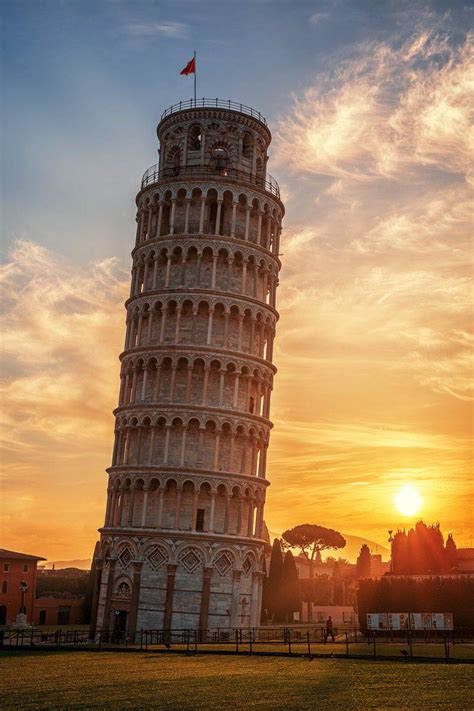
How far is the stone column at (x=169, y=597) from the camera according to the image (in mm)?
50594

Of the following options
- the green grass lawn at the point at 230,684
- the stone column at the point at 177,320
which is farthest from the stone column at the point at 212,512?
the green grass lawn at the point at 230,684

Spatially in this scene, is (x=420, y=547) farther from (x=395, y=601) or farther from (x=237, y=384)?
(x=237, y=384)

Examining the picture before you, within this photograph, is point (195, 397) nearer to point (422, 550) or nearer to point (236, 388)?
point (236, 388)

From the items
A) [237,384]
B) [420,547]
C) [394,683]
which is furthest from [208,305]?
[420,547]

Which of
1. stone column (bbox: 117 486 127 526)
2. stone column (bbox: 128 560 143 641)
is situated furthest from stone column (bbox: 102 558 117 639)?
stone column (bbox: 117 486 127 526)

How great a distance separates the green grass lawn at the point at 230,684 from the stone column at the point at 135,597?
53.8 feet

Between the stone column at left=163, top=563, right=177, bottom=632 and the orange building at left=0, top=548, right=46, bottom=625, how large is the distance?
31315 millimetres

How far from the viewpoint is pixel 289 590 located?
92.6 m

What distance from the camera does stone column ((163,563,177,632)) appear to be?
50.6 meters

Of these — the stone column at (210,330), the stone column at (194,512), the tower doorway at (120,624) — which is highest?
the stone column at (210,330)

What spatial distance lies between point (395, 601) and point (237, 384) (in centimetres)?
2301

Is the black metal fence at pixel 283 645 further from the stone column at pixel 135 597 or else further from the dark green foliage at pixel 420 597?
the dark green foliage at pixel 420 597

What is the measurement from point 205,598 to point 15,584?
119 feet

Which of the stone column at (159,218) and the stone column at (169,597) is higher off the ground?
the stone column at (159,218)
